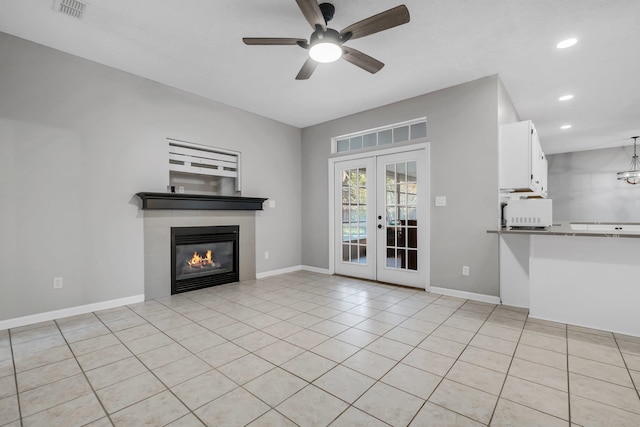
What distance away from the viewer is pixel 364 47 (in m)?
3.01

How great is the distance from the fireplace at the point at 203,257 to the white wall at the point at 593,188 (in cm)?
841

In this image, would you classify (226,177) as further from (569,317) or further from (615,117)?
(615,117)

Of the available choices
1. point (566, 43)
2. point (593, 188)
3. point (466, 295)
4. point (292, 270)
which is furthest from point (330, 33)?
point (593, 188)

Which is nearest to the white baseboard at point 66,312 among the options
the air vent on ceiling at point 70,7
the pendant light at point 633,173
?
the air vent on ceiling at point 70,7

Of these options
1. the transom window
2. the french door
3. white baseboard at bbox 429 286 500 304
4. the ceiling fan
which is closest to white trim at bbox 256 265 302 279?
the french door

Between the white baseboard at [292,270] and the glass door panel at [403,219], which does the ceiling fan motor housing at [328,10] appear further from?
the white baseboard at [292,270]

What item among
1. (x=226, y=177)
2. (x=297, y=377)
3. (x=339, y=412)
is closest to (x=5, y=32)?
(x=226, y=177)

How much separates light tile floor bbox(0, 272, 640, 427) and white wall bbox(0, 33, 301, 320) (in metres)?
0.46

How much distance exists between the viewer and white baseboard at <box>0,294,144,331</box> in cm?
283

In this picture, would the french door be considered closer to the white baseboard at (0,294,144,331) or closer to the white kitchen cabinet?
the white kitchen cabinet

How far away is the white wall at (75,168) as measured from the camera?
2.84 m

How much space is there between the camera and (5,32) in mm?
2789

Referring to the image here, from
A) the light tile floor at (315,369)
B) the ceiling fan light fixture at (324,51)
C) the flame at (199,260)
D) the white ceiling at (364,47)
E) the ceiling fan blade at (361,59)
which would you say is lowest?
the light tile floor at (315,369)

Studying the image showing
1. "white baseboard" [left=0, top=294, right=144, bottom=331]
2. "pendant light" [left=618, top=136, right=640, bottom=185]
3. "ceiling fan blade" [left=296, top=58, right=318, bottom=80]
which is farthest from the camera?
"pendant light" [left=618, top=136, right=640, bottom=185]
